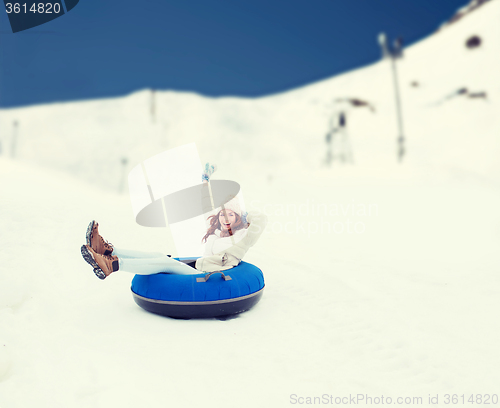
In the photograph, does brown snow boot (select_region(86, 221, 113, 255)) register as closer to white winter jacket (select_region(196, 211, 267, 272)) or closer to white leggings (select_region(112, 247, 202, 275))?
white leggings (select_region(112, 247, 202, 275))

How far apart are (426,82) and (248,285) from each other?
16.2 meters

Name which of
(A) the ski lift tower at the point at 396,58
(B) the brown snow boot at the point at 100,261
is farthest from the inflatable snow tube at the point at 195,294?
(A) the ski lift tower at the point at 396,58

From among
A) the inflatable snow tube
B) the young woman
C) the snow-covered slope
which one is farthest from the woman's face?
the snow-covered slope

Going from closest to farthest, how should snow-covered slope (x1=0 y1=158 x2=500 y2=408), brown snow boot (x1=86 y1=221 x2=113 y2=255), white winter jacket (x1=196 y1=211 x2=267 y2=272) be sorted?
snow-covered slope (x1=0 y1=158 x2=500 y2=408) → brown snow boot (x1=86 y1=221 x2=113 y2=255) → white winter jacket (x1=196 y1=211 x2=267 y2=272)

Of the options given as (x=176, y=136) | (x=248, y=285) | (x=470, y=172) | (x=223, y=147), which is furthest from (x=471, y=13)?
(x=248, y=285)

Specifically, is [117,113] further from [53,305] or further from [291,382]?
[291,382]

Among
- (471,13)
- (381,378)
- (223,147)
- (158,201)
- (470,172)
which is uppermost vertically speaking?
(471,13)

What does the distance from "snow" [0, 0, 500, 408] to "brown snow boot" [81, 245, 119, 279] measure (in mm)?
458

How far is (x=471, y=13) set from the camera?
17.9m

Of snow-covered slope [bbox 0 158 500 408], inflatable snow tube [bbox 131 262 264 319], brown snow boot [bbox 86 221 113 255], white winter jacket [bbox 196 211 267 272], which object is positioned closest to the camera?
snow-covered slope [bbox 0 158 500 408]

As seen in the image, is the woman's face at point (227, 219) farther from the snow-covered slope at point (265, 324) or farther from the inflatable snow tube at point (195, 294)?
the snow-covered slope at point (265, 324)

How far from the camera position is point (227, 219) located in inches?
127

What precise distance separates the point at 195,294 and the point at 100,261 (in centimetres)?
77

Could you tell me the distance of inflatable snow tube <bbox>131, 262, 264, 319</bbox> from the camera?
286 cm
